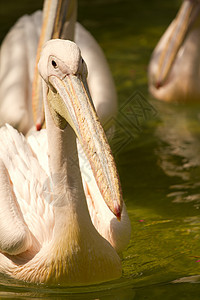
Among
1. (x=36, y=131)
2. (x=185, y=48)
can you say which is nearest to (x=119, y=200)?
(x=36, y=131)

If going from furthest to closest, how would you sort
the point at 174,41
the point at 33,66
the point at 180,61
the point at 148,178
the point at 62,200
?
the point at 180,61, the point at 174,41, the point at 33,66, the point at 148,178, the point at 62,200

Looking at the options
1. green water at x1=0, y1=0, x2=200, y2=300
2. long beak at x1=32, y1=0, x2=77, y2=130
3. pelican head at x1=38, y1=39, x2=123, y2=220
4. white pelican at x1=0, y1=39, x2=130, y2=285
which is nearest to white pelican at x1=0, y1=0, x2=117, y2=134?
long beak at x1=32, y1=0, x2=77, y2=130

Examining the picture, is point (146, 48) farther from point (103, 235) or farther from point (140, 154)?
point (103, 235)

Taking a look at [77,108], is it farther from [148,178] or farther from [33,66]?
[33,66]

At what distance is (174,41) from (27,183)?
8.79 feet

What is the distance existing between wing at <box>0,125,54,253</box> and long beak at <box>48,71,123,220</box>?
→ 595 millimetres

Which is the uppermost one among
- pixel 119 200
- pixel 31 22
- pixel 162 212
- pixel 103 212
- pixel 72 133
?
pixel 31 22

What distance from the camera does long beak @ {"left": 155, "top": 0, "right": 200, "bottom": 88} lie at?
579 centimetres

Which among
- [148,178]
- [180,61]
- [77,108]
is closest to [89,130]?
[77,108]

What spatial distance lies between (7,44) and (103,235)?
232 cm

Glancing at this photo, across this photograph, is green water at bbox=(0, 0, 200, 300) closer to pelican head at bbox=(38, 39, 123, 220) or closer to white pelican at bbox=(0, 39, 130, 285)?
white pelican at bbox=(0, 39, 130, 285)

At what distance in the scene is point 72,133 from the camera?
3.11 m

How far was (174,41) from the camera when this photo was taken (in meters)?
5.81

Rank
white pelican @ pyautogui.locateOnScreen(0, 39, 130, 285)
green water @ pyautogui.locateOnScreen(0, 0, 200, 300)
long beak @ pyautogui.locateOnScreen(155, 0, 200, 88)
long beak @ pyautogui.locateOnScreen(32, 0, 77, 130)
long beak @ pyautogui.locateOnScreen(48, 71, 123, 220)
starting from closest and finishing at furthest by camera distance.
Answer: long beak @ pyautogui.locateOnScreen(48, 71, 123, 220) → white pelican @ pyautogui.locateOnScreen(0, 39, 130, 285) → green water @ pyautogui.locateOnScreen(0, 0, 200, 300) → long beak @ pyautogui.locateOnScreen(32, 0, 77, 130) → long beak @ pyautogui.locateOnScreen(155, 0, 200, 88)
